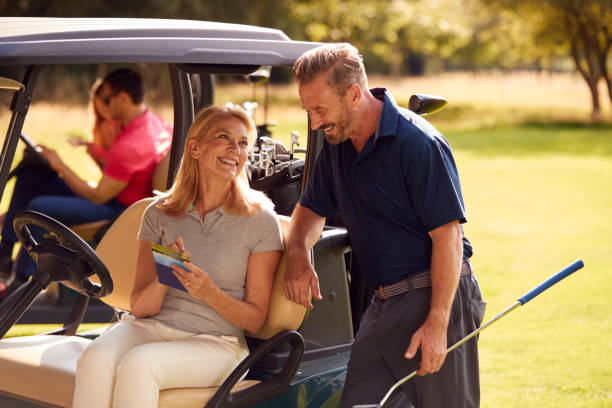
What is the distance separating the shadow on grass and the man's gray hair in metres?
15.5

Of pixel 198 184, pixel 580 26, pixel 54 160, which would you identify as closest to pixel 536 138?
pixel 580 26

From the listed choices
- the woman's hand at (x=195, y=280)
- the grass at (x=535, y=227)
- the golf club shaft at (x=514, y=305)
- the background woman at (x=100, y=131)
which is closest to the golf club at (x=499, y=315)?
the golf club shaft at (x=514, y=305)

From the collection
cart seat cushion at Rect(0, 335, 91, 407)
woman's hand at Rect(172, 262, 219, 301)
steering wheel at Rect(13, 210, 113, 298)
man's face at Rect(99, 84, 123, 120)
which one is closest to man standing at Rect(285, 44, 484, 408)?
woman's hand at Rect(172, 262, 219, 301)

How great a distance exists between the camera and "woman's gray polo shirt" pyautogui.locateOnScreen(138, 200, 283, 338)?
2807 mm

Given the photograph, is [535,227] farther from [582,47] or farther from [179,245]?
[582,47]

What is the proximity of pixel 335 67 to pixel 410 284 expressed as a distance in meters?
0.65

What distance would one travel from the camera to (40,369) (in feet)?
9.37

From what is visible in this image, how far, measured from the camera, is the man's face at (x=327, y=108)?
2.40m

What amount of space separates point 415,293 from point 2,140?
1.30m

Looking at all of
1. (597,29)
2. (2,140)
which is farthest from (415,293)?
(597,29)

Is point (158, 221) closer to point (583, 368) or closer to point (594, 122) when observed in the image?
point (583, 368)

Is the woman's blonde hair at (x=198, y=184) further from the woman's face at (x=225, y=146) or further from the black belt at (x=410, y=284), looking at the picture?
the black belt at (x=410, y=284)

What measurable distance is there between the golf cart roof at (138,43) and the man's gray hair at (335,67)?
37 centimetres

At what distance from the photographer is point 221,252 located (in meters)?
2.81
